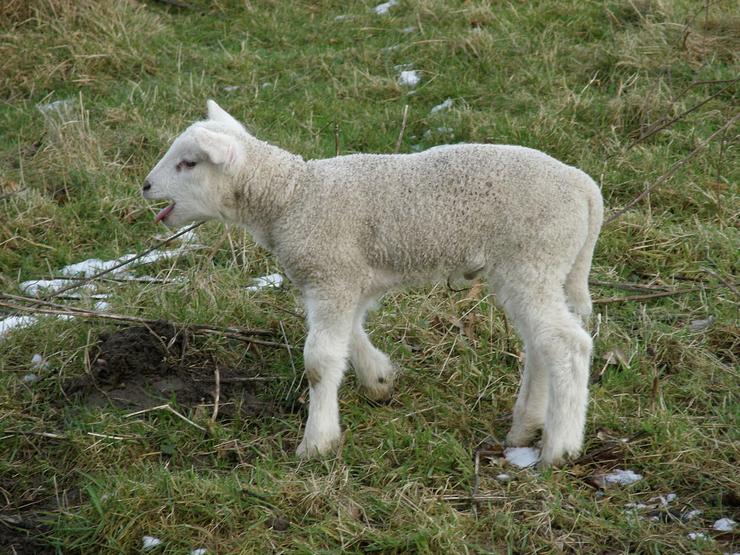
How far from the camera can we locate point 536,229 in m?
3.99

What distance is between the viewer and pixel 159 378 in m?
4.75

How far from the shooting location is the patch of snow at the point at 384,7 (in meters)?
9.01

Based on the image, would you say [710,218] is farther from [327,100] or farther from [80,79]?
[80,79]

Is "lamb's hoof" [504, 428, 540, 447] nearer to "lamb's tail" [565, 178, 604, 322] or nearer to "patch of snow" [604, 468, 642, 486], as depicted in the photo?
"patch of snow" [604, 468, 642, 486]

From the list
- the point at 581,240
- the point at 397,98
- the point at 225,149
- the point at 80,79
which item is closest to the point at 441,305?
the point at 581,240

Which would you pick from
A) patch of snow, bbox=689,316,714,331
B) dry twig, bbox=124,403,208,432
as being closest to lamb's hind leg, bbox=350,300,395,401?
dry twig, bbox=124,403,208,432

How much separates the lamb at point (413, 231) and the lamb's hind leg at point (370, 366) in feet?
0.85

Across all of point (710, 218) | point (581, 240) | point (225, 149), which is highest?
point (225, 149)

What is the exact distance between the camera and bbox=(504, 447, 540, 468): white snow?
4.25 metres

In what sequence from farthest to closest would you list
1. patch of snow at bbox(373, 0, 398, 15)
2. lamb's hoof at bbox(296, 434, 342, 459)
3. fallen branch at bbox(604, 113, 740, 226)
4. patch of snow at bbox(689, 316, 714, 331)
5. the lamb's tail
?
1. patch of snow at bbox(373, 0, 398, 15)
2. fallen branch at bbox(604, 113, 740, 226)
3. patch of snow at bbox(689, 316, 714, 331)
4. lamb's hoof at bbox(296, 434, 342, 459)
5. the lamb's tail

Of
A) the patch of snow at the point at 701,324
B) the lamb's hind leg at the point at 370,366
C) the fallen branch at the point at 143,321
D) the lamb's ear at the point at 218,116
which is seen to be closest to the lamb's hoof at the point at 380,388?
the lamb's hind leg at the point at 370,366

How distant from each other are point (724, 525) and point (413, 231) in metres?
1.68

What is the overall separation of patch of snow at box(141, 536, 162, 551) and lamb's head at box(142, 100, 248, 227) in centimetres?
139

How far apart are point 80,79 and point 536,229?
5418 millimetres
